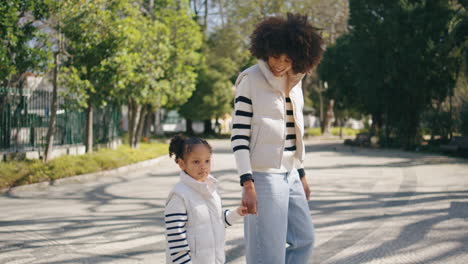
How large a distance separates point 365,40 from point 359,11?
1.53 metres

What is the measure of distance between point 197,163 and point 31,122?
1264cm

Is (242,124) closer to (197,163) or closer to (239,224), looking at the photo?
(197,163)

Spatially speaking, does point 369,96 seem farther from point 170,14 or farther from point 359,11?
point 170,14

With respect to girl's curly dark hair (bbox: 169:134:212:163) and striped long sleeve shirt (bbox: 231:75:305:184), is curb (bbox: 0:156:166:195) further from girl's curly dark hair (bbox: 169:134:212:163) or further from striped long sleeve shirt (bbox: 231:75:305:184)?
striped long sleeve shirt (bbox: 231:75:305:184)

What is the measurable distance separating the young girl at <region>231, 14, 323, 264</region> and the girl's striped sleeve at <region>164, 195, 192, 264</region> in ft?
1.33

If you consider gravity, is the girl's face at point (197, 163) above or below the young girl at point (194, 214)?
above

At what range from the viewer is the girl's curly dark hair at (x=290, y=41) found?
3.42 metres

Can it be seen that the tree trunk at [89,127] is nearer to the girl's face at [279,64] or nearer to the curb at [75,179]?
the curb at [75,179]

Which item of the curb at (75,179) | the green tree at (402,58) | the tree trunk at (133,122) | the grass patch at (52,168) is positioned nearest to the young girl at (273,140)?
the curb at (75,179)

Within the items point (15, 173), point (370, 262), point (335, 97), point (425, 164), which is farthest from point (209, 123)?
point (370, 262)

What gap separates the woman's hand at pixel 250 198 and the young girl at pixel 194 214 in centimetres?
4

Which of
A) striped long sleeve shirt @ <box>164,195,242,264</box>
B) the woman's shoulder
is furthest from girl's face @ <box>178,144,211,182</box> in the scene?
the woman's shoulder

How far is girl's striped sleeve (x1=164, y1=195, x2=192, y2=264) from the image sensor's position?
9.94 ft

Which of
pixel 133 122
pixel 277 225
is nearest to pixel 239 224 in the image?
pixel 277 225
